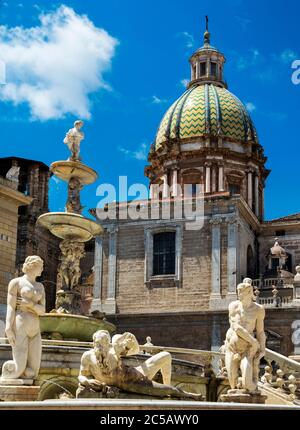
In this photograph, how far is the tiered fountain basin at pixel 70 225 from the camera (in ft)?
52.0

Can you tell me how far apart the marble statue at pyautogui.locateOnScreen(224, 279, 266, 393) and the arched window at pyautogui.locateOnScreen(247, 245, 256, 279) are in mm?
29373

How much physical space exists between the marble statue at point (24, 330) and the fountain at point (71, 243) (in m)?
4.89

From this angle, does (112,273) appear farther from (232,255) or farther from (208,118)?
(208,118)

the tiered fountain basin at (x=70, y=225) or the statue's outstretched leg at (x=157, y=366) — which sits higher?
the tiered fountain basin at (x=70, y=225)

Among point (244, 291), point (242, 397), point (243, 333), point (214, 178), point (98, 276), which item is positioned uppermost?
point (214, 178)

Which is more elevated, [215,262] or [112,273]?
[215,262]

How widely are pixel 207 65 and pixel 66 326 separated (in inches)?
1483

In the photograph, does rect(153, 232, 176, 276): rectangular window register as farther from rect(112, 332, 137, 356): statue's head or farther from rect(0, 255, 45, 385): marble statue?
rect(0, 255, 45, 385): marble statue

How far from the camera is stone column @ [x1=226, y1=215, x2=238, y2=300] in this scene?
36094mm

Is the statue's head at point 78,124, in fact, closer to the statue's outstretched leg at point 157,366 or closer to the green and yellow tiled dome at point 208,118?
the statue's outstretched leg at point 157,366

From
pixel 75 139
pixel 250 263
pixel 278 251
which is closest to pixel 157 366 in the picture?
pixel 75 139

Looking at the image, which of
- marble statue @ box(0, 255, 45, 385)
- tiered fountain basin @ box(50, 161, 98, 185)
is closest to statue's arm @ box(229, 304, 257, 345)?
marble statue @ box(0, 255, 45, 385)

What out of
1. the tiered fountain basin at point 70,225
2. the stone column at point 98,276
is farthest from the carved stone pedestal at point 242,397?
the stone column at point 98,276

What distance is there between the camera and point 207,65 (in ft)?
162
